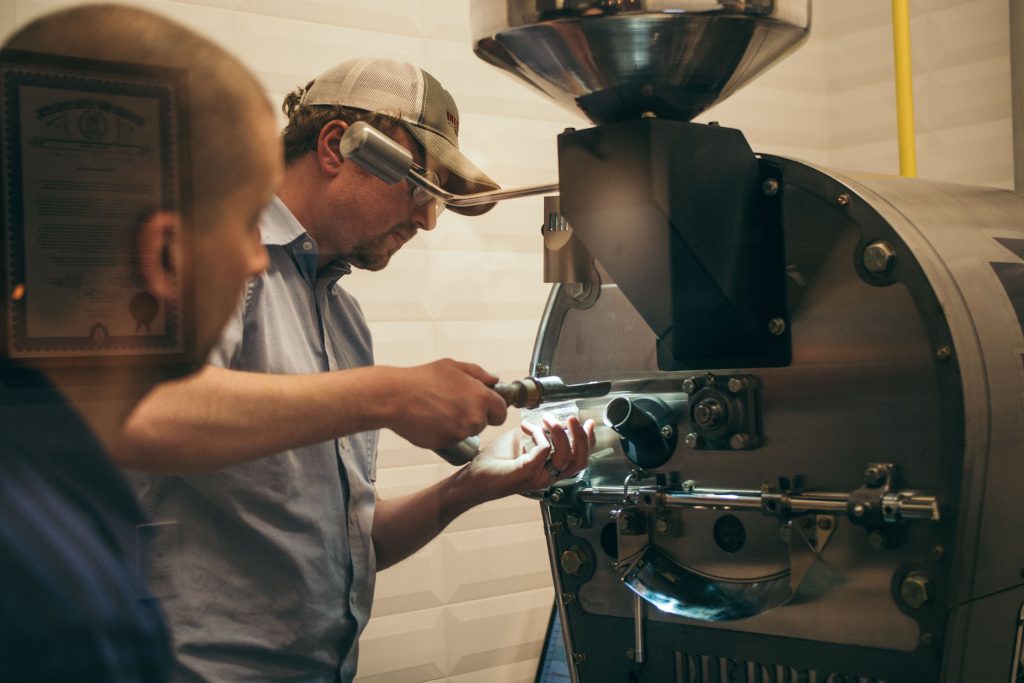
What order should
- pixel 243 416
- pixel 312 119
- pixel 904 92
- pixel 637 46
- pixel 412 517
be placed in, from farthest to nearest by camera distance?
pixel 904 92
pixel 412 517
pixel 312 119
pixel 637 46
pixel 243 416

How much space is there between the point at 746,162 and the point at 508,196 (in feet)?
0.79

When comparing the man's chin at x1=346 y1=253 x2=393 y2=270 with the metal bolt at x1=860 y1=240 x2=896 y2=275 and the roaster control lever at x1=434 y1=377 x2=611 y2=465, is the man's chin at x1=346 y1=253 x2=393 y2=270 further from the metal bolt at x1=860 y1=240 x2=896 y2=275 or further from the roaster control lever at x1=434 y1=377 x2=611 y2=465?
the metal bolt at x1=860 y1=240 x2=896 y2=275

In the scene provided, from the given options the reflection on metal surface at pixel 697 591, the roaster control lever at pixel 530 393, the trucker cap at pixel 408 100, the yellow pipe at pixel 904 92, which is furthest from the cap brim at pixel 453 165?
the yellow pipe at pixel 904 92

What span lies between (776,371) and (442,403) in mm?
345

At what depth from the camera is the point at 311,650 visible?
108 centimetres

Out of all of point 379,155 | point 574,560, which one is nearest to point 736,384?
point 574,560

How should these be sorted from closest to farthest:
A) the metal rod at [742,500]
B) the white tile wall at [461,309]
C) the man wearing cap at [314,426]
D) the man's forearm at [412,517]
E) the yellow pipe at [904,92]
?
1. the man wearing cap at [314,426]
2. the metal rod at [742,500]
3. the man's forearm at [412,517]
4. the white tile wall at [461,309]
5. the yellow pipe at [904,92]

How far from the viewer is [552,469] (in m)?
1.19

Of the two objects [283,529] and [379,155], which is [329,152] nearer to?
→ [379,155]

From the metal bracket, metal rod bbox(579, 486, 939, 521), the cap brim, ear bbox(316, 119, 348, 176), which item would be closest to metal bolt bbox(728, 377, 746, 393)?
the metal bracket

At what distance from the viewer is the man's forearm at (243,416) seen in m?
0.61

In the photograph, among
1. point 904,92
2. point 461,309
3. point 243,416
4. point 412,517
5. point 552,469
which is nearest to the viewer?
point 243,416

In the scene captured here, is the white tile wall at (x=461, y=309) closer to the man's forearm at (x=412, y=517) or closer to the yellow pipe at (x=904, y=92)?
the man's forearm at (x=412, y=517)

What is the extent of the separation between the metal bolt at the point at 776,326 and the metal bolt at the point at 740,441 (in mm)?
106
